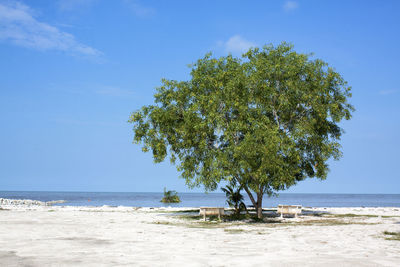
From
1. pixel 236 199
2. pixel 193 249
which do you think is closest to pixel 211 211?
pixel 236 199

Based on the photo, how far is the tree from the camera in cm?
2430

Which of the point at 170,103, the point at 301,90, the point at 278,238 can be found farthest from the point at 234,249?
the point at 170,103

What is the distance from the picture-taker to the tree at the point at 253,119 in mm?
24302

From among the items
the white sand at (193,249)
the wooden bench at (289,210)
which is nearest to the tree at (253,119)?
the wooden bench at (289,210)

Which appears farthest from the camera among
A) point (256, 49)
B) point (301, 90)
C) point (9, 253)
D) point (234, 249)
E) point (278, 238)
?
point (256, 49)

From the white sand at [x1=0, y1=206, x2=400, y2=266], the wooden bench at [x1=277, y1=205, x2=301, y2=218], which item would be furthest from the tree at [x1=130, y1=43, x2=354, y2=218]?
the white sand at [x1=0, y1=206, x2=400, y2=266]

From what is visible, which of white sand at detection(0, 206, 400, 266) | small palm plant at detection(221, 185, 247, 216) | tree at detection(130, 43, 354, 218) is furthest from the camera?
small palm plant at detection(221, 185, 247, 216)

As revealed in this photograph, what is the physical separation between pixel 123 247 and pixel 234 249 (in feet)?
12.2

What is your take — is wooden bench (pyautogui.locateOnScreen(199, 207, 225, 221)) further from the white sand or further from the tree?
the white sand

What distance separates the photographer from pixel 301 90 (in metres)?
25.2

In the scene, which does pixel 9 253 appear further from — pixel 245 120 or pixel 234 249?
pixel 245 120

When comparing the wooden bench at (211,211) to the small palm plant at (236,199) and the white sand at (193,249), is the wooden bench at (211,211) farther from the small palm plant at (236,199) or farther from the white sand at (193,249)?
the white sand at (193,249)

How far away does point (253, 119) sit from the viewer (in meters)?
24.5

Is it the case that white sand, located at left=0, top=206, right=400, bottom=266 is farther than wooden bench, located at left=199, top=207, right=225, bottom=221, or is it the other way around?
wooden bench, located at left=199, top=207, right=225, bottom=221
